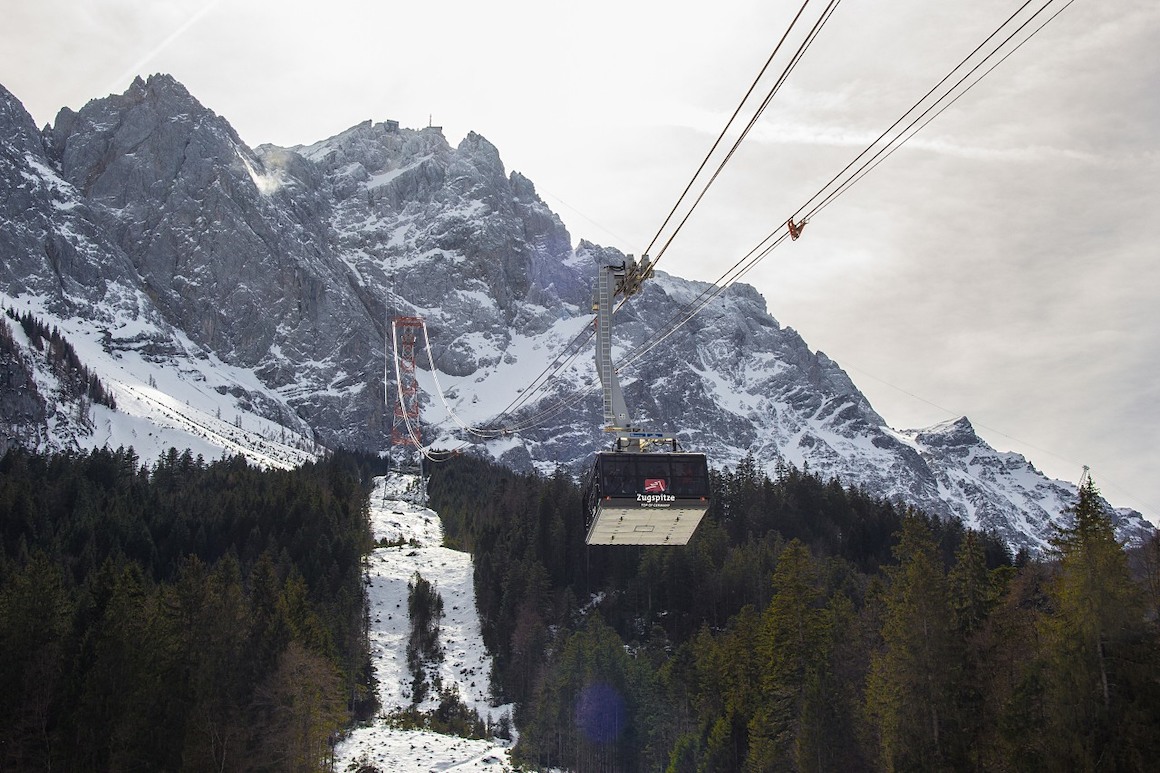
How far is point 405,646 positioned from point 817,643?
5872 cm

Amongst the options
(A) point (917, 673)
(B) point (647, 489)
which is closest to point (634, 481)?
(B) point (647, 489)

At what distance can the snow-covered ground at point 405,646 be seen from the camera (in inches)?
2869

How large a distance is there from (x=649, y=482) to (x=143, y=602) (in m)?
28.4

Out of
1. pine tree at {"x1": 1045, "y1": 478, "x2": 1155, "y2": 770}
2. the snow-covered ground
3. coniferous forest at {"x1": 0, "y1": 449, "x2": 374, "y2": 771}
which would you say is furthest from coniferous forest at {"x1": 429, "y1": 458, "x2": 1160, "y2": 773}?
coniferous forest at {"x1": 0, "y1": 449, "x2": 374, "y2": 771}

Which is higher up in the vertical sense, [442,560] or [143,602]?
[442,560]

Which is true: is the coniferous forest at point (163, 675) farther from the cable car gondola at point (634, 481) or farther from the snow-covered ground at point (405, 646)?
the cable car gondola at point (634, 481)

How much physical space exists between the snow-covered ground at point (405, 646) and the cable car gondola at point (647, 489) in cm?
3531

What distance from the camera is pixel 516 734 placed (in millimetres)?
87062

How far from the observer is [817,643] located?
60.5 meters

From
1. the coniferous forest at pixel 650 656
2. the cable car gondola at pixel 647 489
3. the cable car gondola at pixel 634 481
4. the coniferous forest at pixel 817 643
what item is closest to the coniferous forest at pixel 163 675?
the coniferous forest at pixel 650 656

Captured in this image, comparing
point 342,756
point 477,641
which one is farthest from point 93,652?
point 477,641

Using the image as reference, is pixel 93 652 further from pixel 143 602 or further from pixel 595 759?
pixel 595 759

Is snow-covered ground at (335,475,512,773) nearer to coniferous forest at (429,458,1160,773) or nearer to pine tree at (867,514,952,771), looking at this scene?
coniferous forest at (429,458,1160,773)

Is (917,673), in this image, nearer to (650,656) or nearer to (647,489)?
(647,489)
